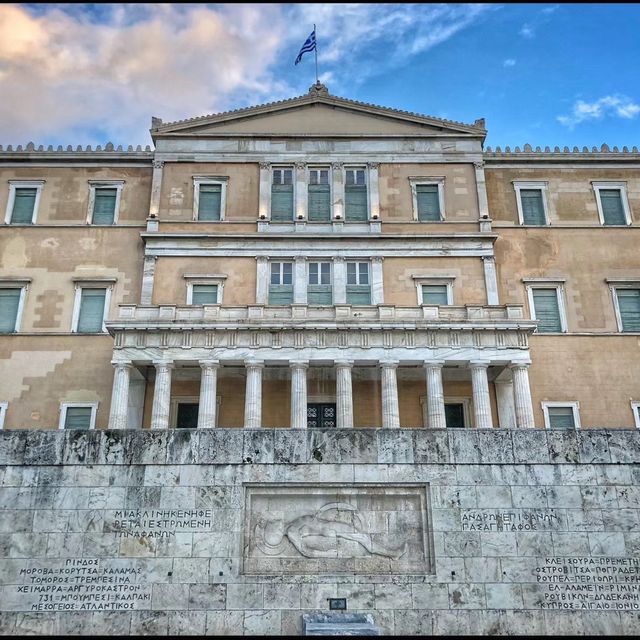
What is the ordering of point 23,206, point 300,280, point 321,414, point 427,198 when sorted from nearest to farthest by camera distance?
point 321,414 < point 300,280 < point 427,198 < point 23,206

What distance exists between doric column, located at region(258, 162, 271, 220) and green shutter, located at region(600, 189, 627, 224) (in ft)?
59.6

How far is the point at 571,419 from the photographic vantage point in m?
31.8

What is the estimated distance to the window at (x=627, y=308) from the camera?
110ft

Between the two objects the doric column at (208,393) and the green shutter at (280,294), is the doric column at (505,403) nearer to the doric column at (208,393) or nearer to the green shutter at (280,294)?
the green shutter at (280,294)

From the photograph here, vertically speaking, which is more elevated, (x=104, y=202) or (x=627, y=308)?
(x=104, y=202)

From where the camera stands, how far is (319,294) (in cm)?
3303

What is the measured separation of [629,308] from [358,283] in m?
14.1

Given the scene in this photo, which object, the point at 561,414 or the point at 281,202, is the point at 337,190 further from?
the point at 561,414

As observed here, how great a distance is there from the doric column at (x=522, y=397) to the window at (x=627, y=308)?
26.3ft

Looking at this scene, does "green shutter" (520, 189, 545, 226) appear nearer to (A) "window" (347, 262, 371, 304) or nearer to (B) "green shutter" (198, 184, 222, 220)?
(A) "window" (347, 262, 371, 304)

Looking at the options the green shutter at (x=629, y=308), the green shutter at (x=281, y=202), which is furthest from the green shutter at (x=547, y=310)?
the green shutter at (x=281, y=202)

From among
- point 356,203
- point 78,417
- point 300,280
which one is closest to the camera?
point 78,417

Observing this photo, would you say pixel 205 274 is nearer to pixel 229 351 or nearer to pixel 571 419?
pixel 229 351

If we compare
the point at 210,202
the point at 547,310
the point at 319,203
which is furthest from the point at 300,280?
the point at 547,310
